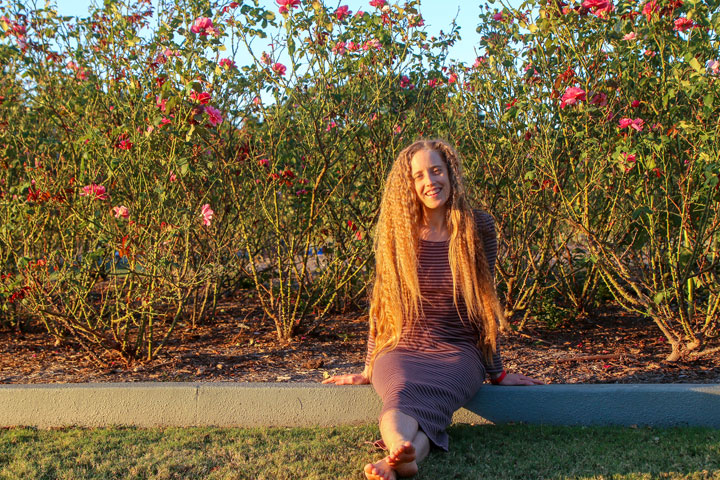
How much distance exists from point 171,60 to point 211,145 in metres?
0.54

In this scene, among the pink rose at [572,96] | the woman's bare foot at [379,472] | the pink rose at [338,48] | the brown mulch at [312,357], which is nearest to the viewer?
the woman's bare foot at [379,472]

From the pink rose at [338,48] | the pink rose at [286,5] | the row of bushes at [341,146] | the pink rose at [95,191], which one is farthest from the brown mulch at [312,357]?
the pink rose at [286,5]

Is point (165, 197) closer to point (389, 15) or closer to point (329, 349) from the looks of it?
point (329, 349)

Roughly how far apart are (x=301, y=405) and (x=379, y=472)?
2.92 ft

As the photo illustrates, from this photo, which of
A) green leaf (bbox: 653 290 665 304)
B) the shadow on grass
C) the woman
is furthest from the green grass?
green leaf (bbox: 653 290 665 304)

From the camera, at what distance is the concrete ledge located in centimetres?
308

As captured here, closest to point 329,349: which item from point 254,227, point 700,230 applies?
point 254,227

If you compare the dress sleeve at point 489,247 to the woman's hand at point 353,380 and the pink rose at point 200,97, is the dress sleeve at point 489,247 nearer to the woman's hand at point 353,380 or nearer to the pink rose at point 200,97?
the woman's hand at point 353,380

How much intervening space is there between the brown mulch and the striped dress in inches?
26.8

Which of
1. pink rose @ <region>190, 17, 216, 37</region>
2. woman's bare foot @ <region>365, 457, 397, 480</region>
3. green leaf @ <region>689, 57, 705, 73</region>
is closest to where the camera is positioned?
woman's bare foot @ <region>365, 457, 397, 480</region>

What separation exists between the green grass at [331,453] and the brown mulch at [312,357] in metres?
0.60

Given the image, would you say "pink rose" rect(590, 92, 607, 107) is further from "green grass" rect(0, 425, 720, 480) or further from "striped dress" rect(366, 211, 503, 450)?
"green grass" rect(0, 425, 720, 480)

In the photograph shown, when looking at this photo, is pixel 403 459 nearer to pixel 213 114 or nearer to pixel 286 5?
pixel 213 114

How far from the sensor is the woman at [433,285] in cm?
304
